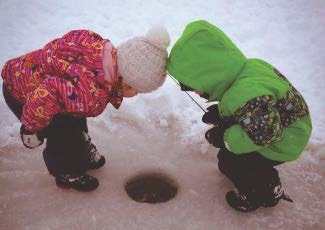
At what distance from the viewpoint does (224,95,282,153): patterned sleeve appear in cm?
150

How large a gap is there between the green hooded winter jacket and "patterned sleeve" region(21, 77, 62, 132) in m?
0.63

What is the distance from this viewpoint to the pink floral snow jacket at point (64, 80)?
5.17 ft

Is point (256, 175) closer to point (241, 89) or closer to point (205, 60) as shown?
point (241, 89)

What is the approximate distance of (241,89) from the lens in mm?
1532

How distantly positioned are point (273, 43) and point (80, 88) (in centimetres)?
294

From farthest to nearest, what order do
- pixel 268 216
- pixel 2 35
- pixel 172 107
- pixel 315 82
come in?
pixel 2 35 < pixel 315 82 < pixel 172 107 < pixel 268 216

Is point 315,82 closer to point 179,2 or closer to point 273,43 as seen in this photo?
point 273,43

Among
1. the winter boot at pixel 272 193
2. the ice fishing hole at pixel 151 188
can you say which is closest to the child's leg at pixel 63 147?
the ice fishing hole at pixel 151 188

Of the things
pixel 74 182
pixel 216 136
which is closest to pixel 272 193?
pixel 216 136

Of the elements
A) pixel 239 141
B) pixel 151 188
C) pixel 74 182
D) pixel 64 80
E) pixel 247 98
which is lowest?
pixel 151 188

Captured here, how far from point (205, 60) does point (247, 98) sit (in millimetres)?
294

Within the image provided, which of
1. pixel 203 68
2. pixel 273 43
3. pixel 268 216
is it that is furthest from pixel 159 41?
pixel 273 43

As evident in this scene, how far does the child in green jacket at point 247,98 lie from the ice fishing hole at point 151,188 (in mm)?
555

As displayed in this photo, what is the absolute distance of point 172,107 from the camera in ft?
9.21
